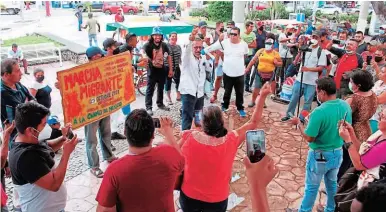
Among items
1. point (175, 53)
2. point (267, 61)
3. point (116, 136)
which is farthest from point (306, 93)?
point (116, 136)

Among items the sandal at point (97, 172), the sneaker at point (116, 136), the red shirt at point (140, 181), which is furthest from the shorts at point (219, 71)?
the red shirt at point (140, 181)

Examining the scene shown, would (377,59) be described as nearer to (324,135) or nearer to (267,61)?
(267,61)

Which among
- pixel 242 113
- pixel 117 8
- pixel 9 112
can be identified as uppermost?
pixel 117 8

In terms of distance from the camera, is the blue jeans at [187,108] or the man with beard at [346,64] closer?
the blue jeans at [187,108]

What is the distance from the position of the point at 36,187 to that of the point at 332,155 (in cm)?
282

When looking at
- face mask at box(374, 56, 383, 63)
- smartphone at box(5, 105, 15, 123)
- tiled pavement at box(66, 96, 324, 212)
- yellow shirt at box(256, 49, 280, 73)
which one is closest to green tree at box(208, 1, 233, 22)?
yellow shirt at box(256, 49, 280, 73)

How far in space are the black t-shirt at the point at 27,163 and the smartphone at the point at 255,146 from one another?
146 centimetres

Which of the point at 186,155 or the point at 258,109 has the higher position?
the point at 258,109

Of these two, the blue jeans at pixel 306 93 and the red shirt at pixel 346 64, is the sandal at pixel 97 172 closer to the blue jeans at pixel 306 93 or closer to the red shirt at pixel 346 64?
the blue jeans at pixel 306 93

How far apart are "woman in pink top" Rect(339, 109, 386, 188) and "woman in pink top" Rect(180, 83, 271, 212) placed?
0.98 meters

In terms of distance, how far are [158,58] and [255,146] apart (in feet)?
17.4

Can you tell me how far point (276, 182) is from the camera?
5.08 m

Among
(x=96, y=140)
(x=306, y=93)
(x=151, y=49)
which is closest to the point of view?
(x=96, y=140)

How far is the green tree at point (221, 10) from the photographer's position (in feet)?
76.8
